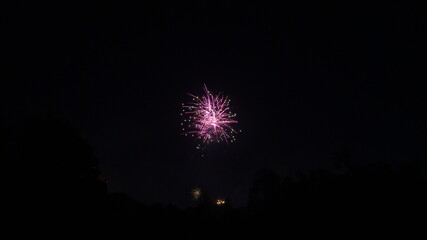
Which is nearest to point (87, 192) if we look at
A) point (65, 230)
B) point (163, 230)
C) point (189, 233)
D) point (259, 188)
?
point (65, 230)

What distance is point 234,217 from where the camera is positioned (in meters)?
21.4

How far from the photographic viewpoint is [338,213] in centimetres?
1482

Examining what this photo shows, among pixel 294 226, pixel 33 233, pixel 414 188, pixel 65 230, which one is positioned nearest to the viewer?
pixel 33 233

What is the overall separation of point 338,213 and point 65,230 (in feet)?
45.5

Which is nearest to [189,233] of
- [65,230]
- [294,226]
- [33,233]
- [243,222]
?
[243,222]

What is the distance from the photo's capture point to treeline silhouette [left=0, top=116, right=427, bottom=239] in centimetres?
1228

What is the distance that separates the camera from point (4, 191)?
1179 cm

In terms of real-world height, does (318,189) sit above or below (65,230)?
above

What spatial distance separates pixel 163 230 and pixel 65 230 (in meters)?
7.57

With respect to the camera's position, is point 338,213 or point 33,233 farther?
point 338,213

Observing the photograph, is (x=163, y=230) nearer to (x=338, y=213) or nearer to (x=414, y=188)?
(x=338, y=213)

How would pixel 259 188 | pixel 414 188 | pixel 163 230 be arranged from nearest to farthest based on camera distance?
pixel 414 188, pixel 163 230, pixel 259 188

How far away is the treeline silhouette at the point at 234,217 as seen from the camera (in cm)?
1228

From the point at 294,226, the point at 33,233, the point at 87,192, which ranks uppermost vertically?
the point at 294,226
